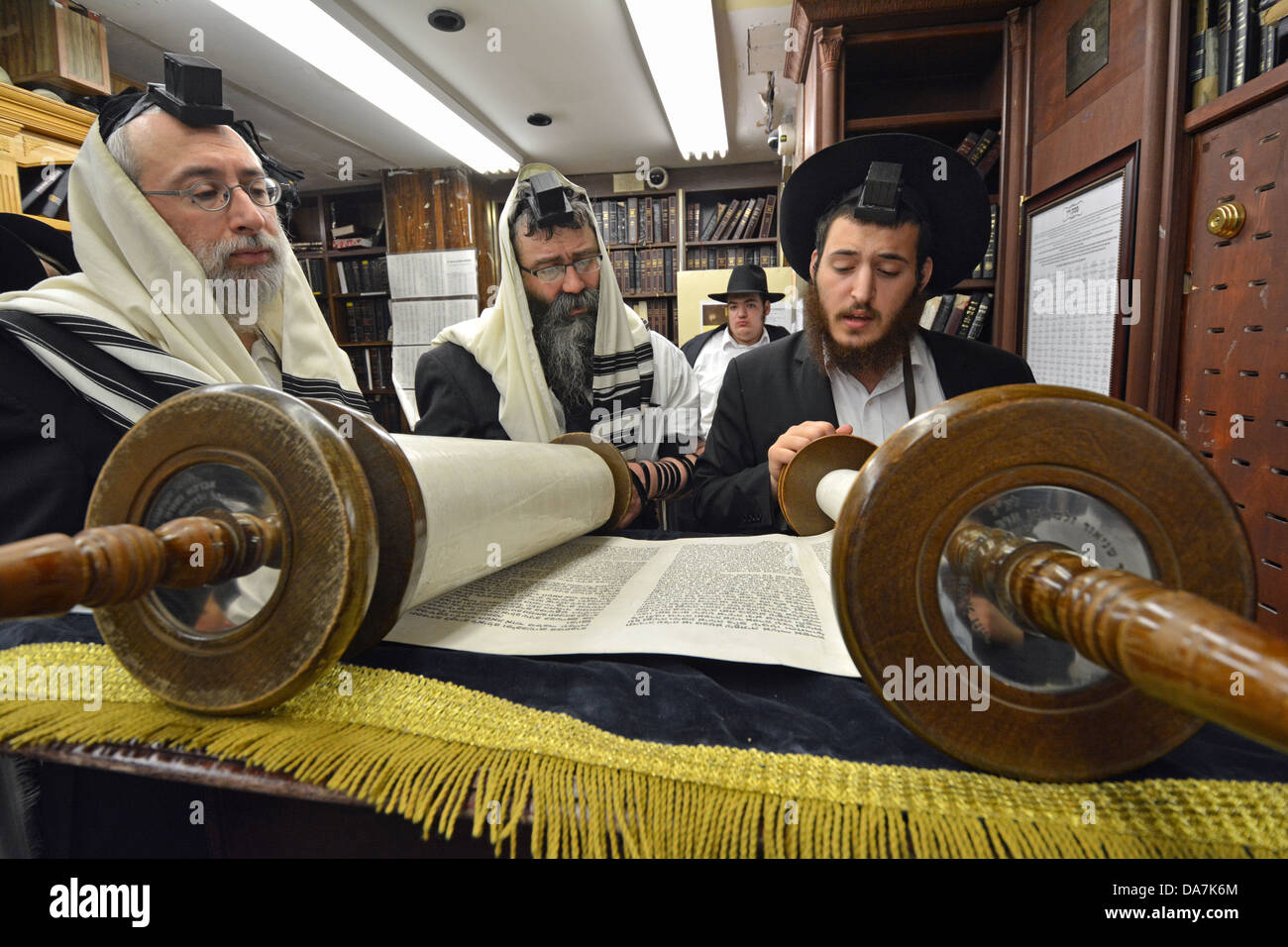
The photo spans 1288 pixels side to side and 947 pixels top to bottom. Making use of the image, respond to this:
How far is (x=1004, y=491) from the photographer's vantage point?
40 cm

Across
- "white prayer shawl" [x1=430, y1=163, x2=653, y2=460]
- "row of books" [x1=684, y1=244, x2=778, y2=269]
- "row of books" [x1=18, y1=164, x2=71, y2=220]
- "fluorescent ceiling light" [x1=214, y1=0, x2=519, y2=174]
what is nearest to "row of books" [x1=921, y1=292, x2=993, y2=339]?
"white prayer shawl" [x1=430, y1=163, x2=653, y2=460]

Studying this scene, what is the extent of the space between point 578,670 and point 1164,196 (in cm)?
187

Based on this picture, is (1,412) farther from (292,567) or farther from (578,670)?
(578,670)

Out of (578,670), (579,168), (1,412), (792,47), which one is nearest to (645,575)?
(578,670)

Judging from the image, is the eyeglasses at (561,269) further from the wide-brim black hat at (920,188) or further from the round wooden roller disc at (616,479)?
the round wooden roller disc at (616,479)

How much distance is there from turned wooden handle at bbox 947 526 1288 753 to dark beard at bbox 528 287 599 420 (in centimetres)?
160

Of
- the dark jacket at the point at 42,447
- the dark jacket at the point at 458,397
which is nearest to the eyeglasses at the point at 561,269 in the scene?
the dark jacket at the point at 458,397

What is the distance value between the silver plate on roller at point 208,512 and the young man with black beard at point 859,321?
1.03 meters

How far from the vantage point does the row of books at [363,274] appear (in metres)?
6.33

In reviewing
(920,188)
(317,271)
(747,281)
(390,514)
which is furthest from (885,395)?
(317,271)

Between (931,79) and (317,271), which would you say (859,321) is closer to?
(931,79)

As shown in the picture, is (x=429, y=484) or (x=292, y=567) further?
(x=429, y=484)

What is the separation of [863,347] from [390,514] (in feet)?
4.26

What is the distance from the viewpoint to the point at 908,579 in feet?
1.31
